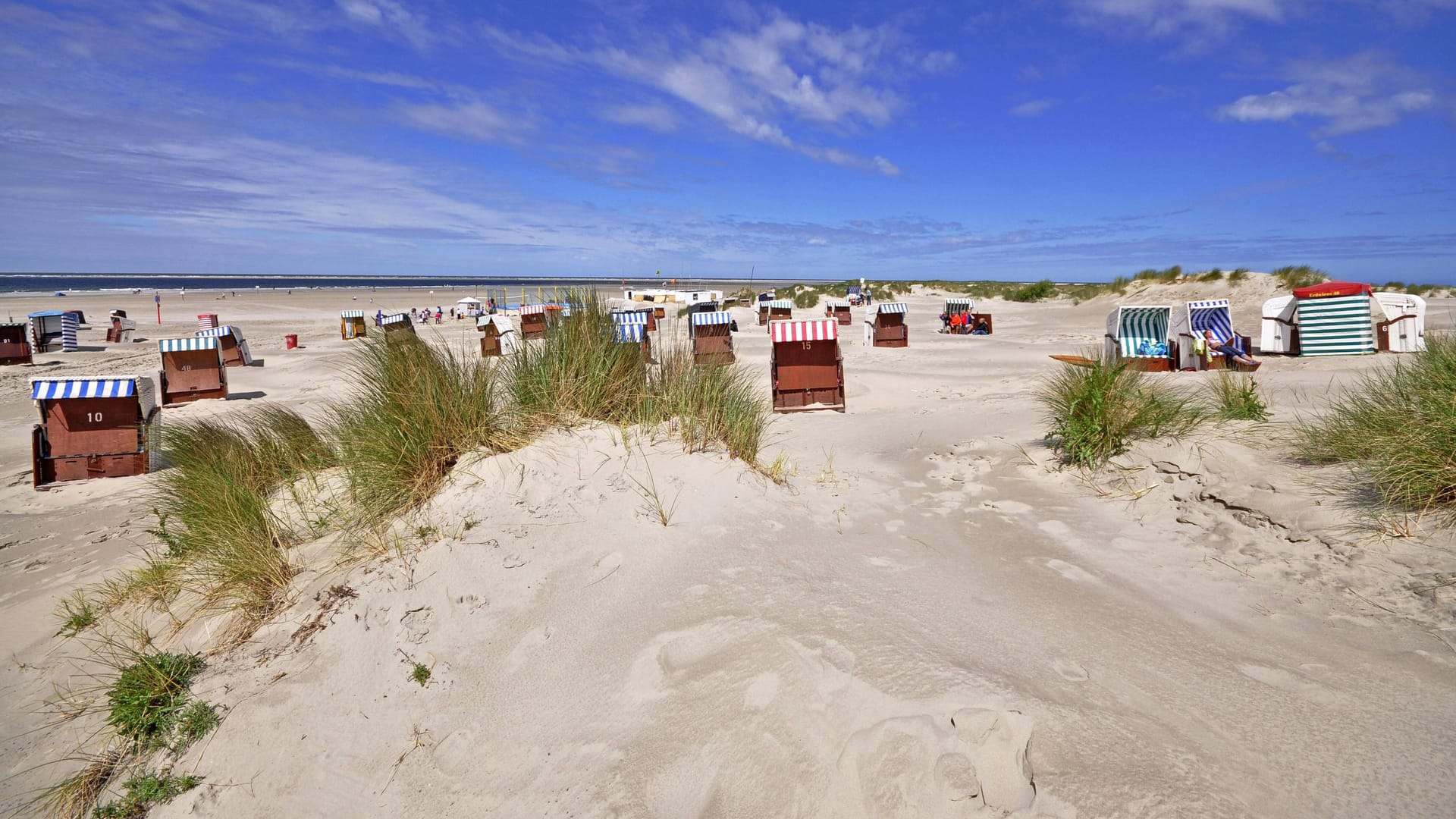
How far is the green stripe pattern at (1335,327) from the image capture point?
13742 millimetres

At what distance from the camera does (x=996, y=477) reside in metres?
6.72

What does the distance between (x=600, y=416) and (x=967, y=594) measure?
3.02m

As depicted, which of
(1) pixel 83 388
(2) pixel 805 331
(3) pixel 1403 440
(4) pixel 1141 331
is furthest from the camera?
(4) pixel 1141 331

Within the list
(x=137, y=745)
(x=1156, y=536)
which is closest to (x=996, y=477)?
(x=1156, y=536)

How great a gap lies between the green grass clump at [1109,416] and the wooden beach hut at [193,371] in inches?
588

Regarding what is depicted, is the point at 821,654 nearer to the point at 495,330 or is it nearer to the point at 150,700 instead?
the point at 150,700

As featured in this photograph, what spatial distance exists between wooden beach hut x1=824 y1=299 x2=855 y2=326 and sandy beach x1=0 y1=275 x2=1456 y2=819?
86.7 ft

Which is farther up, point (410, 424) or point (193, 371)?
point (193, 371)

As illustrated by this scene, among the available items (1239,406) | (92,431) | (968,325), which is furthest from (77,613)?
(968,325)

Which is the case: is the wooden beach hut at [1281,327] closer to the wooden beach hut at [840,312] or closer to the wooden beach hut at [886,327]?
the wooden beach hut at [886,327]

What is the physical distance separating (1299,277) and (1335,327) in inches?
572

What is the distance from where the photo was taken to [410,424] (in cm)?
483

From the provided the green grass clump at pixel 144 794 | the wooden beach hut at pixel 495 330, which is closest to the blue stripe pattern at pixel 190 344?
the wooden beach hut at pixel 495 330

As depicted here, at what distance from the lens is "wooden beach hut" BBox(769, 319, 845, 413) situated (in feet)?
37.4
